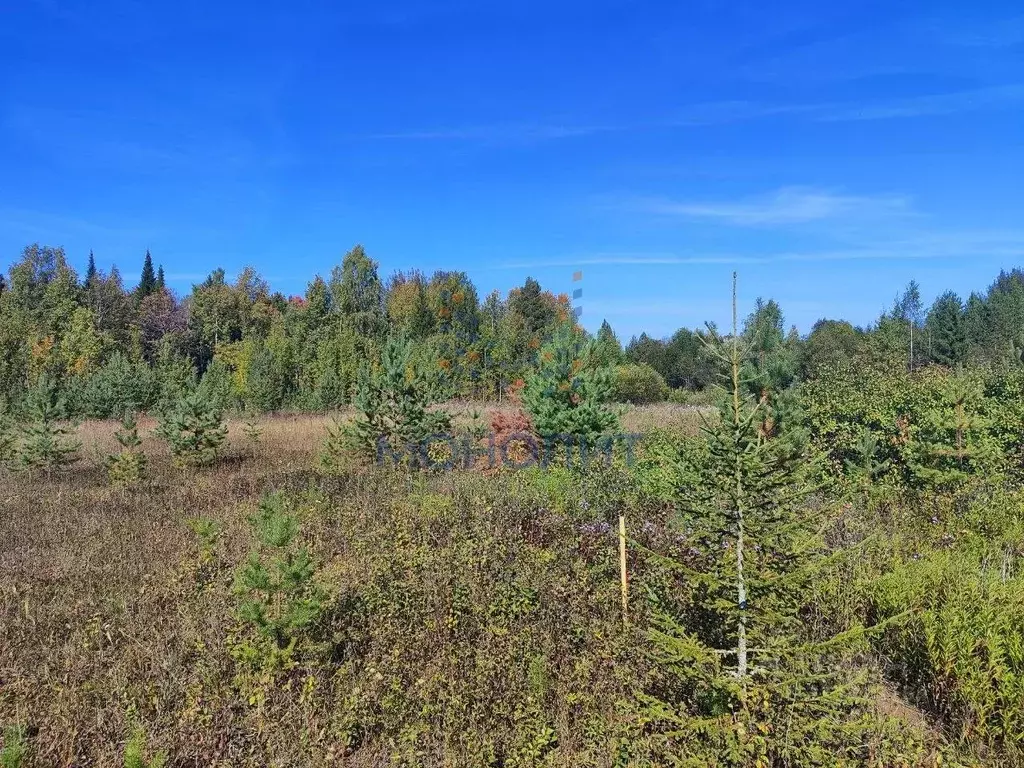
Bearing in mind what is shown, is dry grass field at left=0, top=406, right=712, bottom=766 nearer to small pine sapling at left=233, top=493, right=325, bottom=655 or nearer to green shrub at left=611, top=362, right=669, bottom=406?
small pine sapling at left=233, top=493, right=325, bottom=655

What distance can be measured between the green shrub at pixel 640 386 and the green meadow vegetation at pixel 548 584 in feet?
94.2

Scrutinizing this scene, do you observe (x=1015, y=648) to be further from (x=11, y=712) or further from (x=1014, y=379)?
(x=1014, y=379)

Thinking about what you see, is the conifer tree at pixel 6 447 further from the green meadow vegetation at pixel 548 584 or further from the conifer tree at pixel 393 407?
the conifer tree at pixel 393 407

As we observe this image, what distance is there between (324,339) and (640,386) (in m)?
22.0

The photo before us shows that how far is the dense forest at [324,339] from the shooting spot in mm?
27562

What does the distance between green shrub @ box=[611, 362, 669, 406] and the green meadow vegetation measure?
2873 cm

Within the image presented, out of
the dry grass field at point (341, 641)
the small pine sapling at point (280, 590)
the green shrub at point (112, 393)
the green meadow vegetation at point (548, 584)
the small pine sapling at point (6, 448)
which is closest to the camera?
the green meadow vegetation at point (548, 584)

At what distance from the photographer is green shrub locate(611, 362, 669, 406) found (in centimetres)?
4316

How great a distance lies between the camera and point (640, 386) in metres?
44.0

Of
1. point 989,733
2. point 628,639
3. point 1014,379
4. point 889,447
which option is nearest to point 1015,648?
point 989,733

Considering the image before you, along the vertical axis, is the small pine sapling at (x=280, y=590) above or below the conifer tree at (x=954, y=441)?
below

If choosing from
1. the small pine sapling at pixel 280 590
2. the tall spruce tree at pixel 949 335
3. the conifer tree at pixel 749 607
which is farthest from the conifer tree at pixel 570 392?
the tall spruce tree at pixel 949 335

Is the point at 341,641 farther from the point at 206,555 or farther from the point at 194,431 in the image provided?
the point at 194,431

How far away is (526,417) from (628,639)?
374 inches
